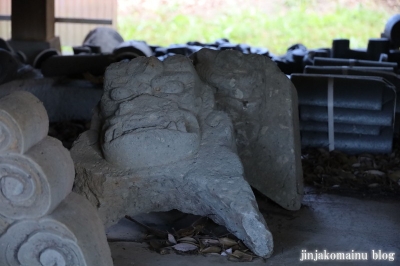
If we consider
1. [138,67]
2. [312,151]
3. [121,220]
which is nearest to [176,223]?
[121,220]

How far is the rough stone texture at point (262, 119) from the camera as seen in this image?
3650mm

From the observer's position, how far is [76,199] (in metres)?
2.58

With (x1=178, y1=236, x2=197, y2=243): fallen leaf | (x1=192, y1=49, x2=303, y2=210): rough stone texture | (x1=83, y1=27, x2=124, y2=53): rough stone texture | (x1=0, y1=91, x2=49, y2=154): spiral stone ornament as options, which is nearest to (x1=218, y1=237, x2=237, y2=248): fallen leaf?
(x1=178, y1=236, x2=197, y2=243): fallen leaf

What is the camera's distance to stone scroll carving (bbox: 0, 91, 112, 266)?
236 cm

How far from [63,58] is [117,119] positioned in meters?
2.91

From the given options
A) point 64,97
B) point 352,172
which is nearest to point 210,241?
point 352,172

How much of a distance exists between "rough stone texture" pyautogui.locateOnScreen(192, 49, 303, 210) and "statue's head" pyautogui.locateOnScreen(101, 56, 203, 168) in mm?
246

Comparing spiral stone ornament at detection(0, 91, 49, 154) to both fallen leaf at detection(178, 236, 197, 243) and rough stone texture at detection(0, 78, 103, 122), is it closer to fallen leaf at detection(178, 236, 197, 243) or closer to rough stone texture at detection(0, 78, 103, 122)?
fallen leaf at detection(178, 236, 197, 243)

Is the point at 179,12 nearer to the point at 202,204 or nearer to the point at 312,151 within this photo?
the point at 312,151

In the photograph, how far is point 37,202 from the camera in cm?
241

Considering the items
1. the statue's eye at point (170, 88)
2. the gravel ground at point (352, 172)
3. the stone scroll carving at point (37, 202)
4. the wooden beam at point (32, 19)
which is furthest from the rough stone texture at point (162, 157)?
the wooden beam at point (32, 19)

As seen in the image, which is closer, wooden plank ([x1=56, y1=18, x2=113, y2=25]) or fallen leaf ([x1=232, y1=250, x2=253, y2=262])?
fallen leaf ([x1=232, y1=250, x2=253, y2=262])

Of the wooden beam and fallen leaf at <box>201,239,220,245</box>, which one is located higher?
the wooden beam

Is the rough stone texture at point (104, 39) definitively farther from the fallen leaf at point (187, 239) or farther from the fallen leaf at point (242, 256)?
the fallen leaf at point (242, 256)
